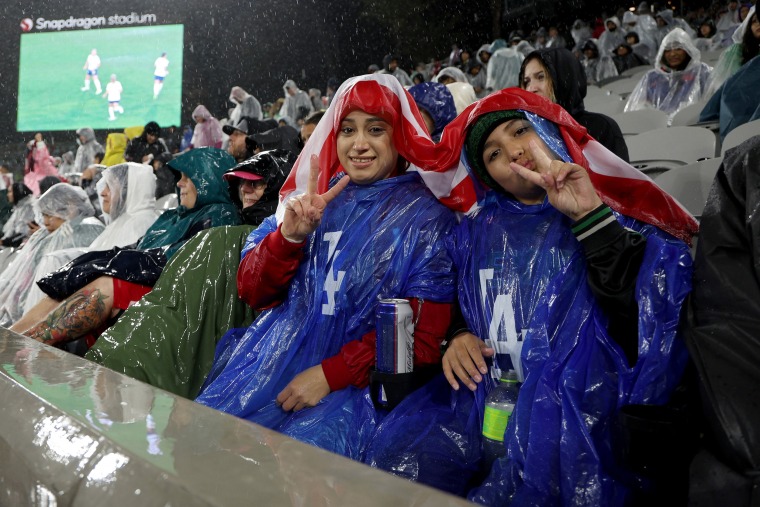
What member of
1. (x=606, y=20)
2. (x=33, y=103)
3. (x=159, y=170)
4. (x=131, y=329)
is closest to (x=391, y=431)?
(x=131, y=329)

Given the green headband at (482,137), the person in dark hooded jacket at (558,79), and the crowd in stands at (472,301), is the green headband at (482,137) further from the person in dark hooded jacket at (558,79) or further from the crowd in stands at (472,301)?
the person in dark hooded jacket at (558,79)

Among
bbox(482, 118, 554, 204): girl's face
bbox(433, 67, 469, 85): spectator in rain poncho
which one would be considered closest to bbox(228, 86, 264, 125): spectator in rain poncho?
bbox(433, 67, 469, 85): spectator in rain poncho

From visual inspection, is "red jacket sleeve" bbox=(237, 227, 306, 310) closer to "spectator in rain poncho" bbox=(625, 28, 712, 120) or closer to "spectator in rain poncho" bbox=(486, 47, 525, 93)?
"spectator in rain poncho" bbox=(625, 28, 712, 120)

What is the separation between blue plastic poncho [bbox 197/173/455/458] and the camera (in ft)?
6.78

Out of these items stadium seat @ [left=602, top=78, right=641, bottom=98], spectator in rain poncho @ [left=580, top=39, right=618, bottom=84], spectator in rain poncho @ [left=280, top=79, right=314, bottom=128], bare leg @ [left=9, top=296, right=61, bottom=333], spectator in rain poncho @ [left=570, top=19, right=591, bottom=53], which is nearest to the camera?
bare leg @ [left=9, top=296, right=61, bottom=333]

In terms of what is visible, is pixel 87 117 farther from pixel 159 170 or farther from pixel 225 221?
pixel 225 221

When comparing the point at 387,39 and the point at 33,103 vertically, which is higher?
the point at 387,39

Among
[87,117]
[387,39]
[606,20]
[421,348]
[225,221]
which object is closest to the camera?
[421,348]

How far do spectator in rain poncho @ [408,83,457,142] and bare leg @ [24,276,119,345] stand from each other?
168cm

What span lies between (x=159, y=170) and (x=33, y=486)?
8.03 m

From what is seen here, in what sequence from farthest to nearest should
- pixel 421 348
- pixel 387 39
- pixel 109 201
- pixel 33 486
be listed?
pixel 387 39, pixel 109 201, pixel 421 348, pixel 33 486

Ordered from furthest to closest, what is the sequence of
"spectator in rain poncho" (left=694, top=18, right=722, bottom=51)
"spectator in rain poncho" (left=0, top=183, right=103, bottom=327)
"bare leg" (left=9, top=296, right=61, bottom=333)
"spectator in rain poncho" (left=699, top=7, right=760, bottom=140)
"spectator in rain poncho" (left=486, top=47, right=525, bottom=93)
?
"spectator in rain poncho" (left=486, top=47, right=525, bottom=93) < "spectator in rain poncho" (left=694, top=18, right=722, bottom=51) < "spectator in rain poncho" (left=0, top=183, right=103, bottom=327) < "spectator in rain poncho" (left=699, top=7, right=760, bottom=140) < "bare leg" (left=9, top=296, right=61, bottom=333)

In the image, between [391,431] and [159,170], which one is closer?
[391,431]

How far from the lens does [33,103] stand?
51.2 feet
